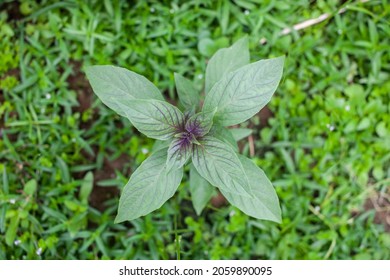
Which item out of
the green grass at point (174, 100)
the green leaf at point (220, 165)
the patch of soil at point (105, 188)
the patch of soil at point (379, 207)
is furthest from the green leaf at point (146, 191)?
the patch of soil at point (379, 207)

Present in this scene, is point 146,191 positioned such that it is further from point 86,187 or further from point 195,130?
point 86,187

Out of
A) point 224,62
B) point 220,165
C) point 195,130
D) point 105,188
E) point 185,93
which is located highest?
point 224,62

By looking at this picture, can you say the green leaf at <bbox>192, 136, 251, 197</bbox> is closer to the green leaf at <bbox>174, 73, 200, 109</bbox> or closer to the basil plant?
the basil plant

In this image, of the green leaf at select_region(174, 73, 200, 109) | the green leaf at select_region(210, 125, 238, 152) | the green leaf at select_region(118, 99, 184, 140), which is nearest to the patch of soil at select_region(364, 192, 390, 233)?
the green leaf at select_region(210, 125, 238, 152)

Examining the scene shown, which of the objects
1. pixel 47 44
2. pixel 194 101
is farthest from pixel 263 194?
pixel 47 44

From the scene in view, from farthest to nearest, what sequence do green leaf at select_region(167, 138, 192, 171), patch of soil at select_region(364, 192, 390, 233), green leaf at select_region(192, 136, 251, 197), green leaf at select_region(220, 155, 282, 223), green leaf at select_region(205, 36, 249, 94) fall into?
patch of soil at select_region(364, 192, 390, 233)
green leaf at select_region(205, 36, 249, 94)
green leaf at select_region(220, 155, 282, 223)
green leaf at select_region(167, 138, 192, 171)
green leaf at select_region(192, 136, 251, 197)

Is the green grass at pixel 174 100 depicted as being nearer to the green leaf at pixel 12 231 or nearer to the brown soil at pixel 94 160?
the brown soil at pixel 94 160

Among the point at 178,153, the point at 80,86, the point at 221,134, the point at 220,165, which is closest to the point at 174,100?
the point at 80,86
